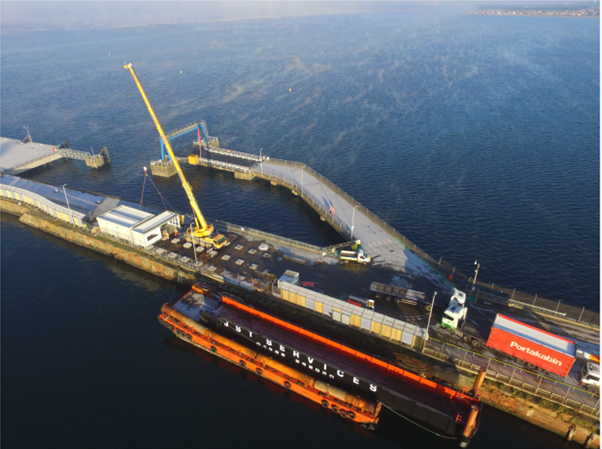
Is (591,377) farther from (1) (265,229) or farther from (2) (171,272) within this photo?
(2) (171,272)

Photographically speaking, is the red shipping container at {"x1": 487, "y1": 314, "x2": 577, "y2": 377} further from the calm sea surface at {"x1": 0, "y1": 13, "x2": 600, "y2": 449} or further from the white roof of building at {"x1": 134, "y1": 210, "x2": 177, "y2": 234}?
the white roof of building at {"x1": 134, "y1": 210, "x2": 177, "y2": 234}

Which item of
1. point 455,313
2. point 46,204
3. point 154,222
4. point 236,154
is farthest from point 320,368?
point 236,154

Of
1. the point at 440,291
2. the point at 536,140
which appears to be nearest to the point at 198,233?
the point at 440,291

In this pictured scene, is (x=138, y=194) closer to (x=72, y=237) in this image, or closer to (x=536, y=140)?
(x=72, y=237)

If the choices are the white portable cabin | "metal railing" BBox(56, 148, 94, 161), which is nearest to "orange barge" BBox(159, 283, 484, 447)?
the white portable cabin

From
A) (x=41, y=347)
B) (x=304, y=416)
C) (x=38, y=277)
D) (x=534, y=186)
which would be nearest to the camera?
(x=304, y=416)

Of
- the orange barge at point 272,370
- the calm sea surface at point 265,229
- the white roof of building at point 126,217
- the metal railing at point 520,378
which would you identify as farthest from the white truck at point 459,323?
the white roof of building at point 126,217
